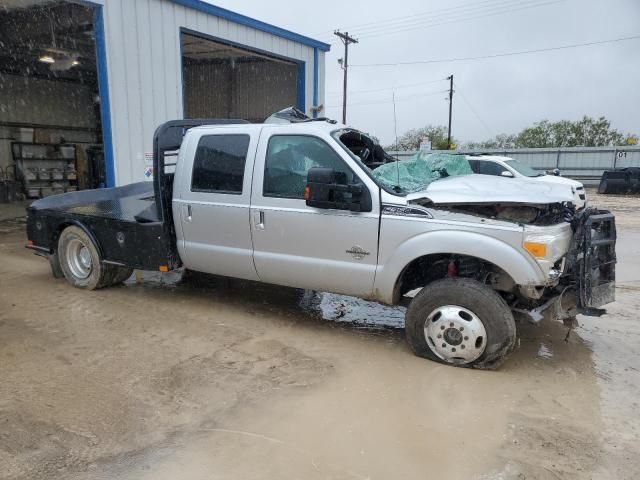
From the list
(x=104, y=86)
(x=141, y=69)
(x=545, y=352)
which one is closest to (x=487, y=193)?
(x=545, y=352)

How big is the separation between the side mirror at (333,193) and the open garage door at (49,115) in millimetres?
13043

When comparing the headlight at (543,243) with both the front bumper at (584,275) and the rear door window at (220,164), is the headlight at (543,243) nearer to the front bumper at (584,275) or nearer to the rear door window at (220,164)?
the front bumper at (584,275)

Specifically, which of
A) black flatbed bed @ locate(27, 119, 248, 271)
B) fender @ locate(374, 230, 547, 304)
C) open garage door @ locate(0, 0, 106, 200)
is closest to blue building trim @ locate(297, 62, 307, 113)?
open garage door @ locate(0, 0, 106, 200)

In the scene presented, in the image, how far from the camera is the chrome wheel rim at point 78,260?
20.9ft

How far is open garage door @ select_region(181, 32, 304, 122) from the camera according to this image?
1681 cm

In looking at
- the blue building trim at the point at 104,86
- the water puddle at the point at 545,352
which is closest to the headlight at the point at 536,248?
the water puddle at the point at 545,352

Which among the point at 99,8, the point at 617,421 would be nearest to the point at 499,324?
the point at 617,421

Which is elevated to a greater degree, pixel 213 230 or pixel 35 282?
pixel 213 230

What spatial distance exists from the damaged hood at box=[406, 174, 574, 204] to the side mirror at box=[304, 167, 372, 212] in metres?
0.40

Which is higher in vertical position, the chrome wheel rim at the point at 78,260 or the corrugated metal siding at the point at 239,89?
the corrugated metal siding at the point at 239,89

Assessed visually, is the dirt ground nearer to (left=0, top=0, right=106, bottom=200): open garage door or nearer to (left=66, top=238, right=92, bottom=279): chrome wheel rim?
(left=66, top=238, right=92, bottom=279): chrome wheel rim

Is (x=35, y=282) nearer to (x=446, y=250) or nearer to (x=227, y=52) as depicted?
(x=446, y=250)

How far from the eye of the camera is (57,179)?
63.9 feet

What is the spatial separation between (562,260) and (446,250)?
0.92 m
